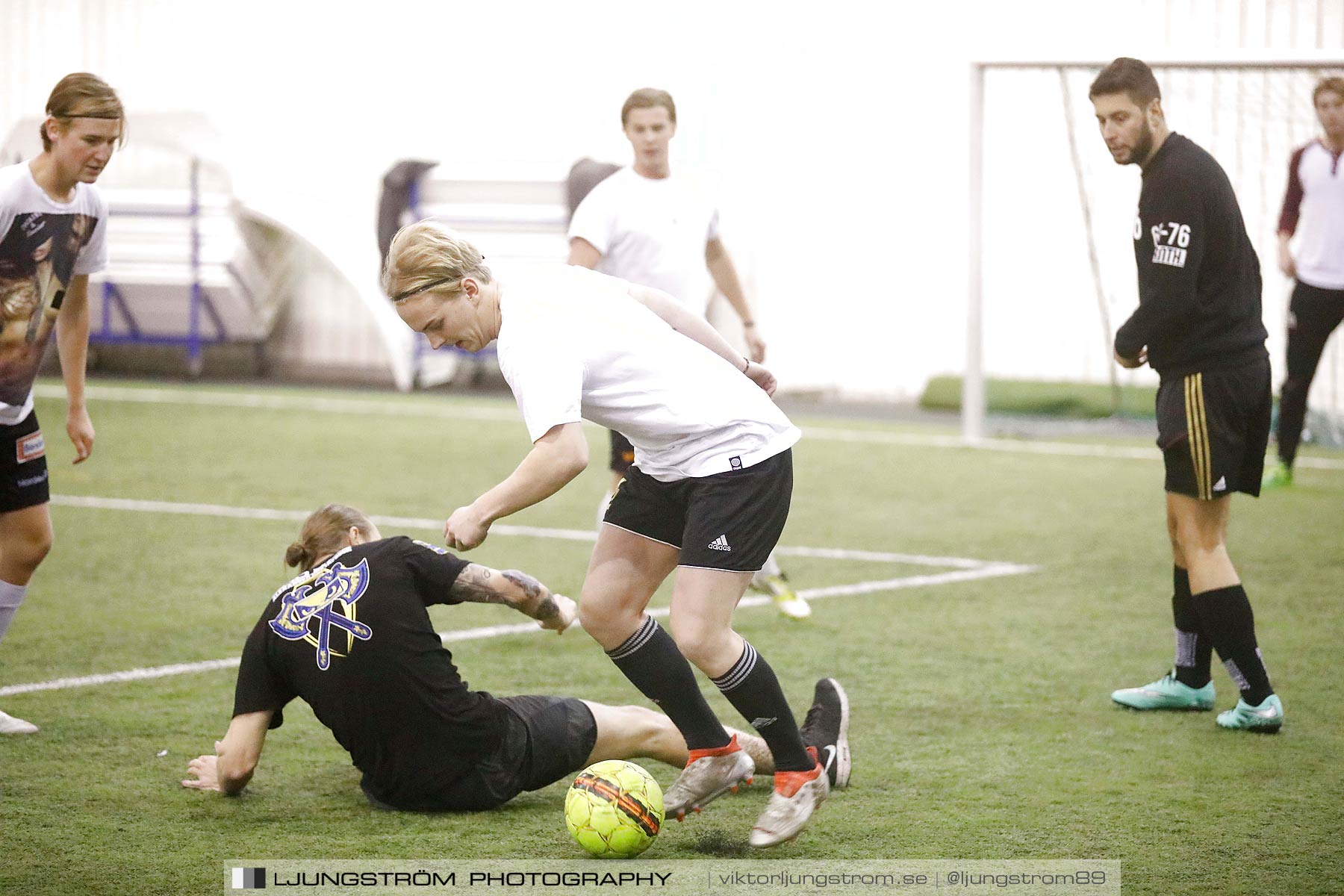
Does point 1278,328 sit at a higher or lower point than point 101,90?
lower

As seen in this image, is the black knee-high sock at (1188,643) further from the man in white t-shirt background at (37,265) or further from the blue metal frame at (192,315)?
the blue metal frame at (192,315)

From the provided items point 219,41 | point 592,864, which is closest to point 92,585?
point 592,864

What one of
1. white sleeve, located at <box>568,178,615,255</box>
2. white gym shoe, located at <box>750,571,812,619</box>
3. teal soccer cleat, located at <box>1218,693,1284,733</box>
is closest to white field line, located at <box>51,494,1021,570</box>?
white gym shoe, located at <box>750,571,812,619</box>

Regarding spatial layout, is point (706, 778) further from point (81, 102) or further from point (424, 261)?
point (81, 102)

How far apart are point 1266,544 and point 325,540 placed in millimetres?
5805

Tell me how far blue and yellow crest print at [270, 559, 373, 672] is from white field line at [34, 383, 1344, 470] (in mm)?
8923

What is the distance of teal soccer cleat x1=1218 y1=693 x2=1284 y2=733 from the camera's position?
4938 mm

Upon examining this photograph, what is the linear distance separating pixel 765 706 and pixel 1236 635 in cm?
180

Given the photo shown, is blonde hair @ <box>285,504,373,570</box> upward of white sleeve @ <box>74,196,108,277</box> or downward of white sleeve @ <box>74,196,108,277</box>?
downward

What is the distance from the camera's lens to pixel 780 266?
16.7 metres

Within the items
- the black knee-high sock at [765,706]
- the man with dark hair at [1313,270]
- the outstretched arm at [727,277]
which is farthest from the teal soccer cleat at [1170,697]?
the man with dark hair at [1313,270]

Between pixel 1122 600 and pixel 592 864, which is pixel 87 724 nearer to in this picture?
pixel 592 864

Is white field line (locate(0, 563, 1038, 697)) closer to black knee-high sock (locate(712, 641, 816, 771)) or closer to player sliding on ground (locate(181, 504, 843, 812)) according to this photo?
player sliding on ground (locate(181, 504, 843, 812))

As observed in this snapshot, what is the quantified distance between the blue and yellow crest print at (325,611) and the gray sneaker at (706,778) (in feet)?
2.91
